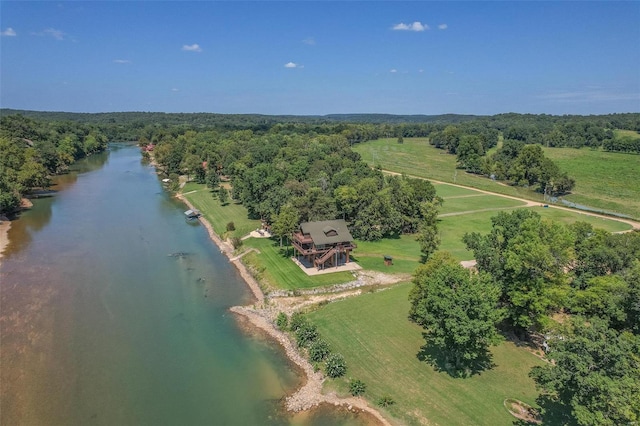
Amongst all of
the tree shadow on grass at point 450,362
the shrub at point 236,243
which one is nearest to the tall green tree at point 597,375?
the tree shadow on grass at point 450,362

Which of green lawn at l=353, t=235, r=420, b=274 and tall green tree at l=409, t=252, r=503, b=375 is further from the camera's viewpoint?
green lawn at l=353, t=235, r=420, b=274

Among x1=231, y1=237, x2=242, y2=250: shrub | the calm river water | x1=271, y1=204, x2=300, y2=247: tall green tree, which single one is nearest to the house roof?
x1=271, y1=204, x2=300, y2=247: tall green tree

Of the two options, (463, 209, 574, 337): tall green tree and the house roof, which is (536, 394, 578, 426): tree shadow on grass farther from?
the house roof

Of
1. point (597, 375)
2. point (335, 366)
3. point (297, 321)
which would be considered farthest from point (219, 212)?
point (597, 375)

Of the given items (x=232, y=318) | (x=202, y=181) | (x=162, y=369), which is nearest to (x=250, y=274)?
(x=232, y=318)

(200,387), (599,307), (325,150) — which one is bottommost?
(200,387)

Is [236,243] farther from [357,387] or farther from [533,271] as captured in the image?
[533,271]

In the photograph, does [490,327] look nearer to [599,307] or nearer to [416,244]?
[599,307]
